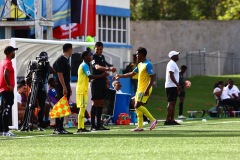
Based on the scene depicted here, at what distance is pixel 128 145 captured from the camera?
55.8 feet

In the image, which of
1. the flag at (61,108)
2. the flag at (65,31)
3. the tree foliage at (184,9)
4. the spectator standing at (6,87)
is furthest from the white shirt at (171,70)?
the tree foliage at (184,9)

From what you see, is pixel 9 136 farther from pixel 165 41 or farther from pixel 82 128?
pixel 165 41

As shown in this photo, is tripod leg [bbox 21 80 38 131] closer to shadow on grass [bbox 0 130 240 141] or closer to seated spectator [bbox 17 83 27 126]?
seated spectator [bbox 17 83 27 126]

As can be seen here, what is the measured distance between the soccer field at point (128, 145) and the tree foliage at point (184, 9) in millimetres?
50648

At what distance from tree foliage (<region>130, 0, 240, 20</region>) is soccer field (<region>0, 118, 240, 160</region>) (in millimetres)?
50648

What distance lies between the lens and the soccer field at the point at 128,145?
48.7ft

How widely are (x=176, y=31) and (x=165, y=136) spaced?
40.3 metres

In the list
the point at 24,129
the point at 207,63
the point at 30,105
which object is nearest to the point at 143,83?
the point at 30,105

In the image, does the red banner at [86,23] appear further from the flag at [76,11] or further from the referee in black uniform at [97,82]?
the referee in black uniform at [97,82]

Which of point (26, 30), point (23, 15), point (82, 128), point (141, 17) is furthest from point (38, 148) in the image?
point (141, 17)

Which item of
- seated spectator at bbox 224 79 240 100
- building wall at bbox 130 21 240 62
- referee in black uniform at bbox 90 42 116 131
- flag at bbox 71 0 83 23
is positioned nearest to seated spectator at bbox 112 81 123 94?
referee in black uniform at bbox 90 42 116 131

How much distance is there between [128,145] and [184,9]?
5718 centimetres

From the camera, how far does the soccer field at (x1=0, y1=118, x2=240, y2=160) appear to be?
14852 mm

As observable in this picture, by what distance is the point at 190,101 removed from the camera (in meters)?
43.2
